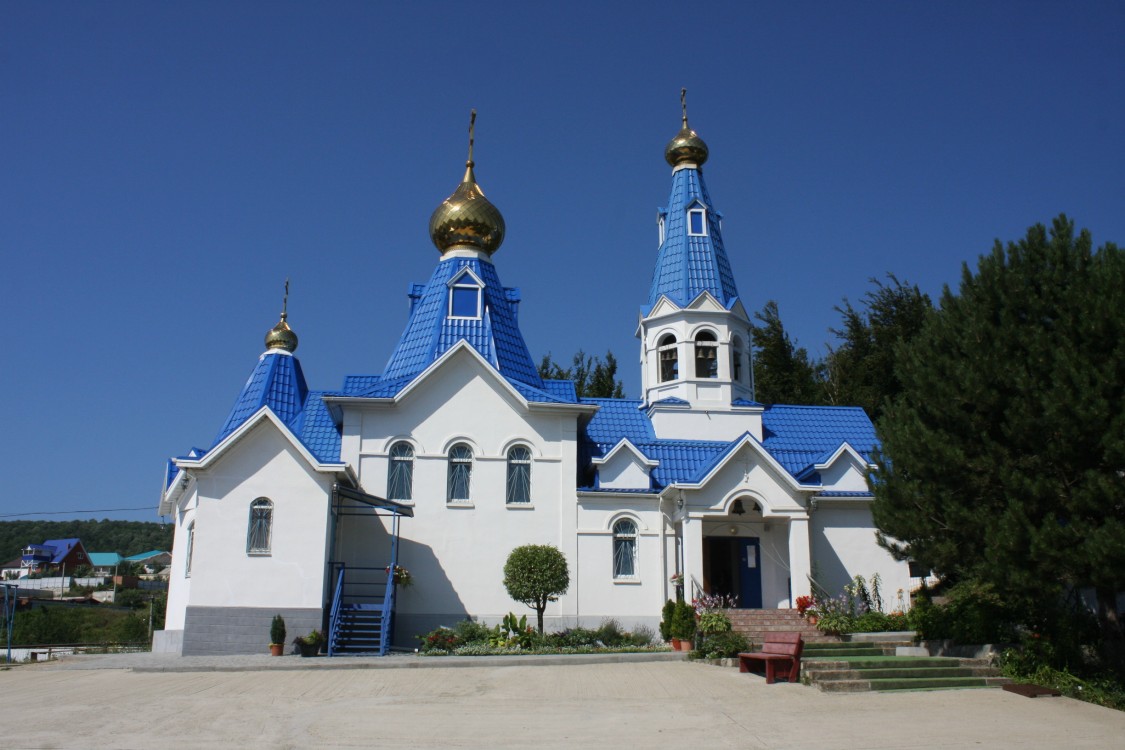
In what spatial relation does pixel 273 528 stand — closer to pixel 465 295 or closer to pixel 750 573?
pixel 465 295

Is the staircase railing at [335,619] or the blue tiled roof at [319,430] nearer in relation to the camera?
the staircase railing at [335,619]

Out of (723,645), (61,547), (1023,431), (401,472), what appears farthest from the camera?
(61,547)

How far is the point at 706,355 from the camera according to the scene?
975 inches

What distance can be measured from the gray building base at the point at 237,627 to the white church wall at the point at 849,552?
11681 mm

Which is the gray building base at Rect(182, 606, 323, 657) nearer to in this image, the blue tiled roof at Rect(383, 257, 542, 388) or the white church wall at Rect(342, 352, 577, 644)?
the white church wall at Rect(342, 352, 577, 644)

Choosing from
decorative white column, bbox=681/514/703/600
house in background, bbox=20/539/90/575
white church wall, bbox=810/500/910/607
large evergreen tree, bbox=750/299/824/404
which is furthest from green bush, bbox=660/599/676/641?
house in background, bbox=20/539/90/575

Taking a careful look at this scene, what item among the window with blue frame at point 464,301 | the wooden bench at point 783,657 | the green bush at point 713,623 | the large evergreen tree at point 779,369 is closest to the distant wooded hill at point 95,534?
the large evergreen tree at point 779,369

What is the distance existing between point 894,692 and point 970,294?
6.44m

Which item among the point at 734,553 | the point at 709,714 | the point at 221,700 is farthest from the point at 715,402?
the point at 221,700

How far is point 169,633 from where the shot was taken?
→ 20.2 meters

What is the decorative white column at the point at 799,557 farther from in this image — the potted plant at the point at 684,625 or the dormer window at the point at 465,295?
the dormer window at the point at 465,295

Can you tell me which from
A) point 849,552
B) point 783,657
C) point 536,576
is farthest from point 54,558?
point 783,657

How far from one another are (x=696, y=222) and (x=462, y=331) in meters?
7.67

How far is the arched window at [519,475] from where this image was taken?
70.5ft
